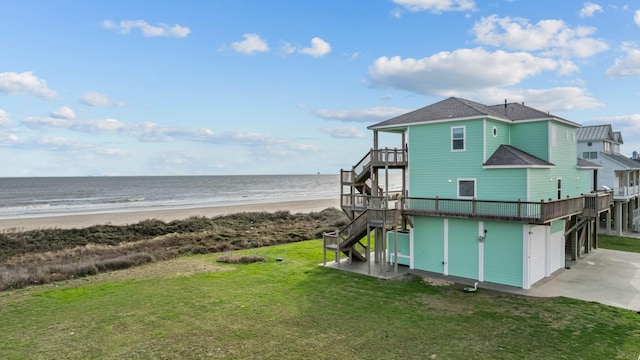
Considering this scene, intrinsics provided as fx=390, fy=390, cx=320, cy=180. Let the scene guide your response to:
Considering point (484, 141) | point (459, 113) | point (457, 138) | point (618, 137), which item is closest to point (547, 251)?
point (484, 141)

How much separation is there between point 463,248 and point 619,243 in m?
14.4

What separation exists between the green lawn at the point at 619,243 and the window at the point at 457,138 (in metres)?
13.4

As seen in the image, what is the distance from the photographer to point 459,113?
650 inches

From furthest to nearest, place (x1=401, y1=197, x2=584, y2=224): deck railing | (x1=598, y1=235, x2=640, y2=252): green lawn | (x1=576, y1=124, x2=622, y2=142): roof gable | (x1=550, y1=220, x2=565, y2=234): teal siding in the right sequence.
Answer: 1. (x1=576, y1=124, x2=622, y2=142): roof gable
2. (x1=598, y1=235, x2=640, y2=252): green lawn
3. (x1=550, y1=220, x2=565, y2=234): teal siding
4. (x1=401, y1=197, x2=584, y2=224): deck railing

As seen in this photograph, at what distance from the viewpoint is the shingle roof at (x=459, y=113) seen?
647 inches

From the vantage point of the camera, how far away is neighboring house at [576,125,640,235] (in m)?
26.8

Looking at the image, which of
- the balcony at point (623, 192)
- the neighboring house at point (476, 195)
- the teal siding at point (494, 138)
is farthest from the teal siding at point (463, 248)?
the balcony at point (623, 192)

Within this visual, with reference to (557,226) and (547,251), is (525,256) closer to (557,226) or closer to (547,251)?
(547,251)

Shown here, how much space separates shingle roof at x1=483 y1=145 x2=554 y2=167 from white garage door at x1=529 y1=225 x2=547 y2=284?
2.48 meters

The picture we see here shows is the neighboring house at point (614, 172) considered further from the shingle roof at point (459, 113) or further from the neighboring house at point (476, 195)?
the shingle roof at point (459, 113)

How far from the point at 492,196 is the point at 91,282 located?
669 inches

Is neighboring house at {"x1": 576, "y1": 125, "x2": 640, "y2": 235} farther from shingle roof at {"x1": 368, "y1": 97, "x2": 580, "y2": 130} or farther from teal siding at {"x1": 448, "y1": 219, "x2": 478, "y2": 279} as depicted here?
teal siding at {"x1": 448, "y1": 219, "x2": 478, "y2": 279}

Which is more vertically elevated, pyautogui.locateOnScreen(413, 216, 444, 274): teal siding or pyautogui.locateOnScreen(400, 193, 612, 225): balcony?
pyautogui.locateOnScreen(400, 193, 612, 225): balcony

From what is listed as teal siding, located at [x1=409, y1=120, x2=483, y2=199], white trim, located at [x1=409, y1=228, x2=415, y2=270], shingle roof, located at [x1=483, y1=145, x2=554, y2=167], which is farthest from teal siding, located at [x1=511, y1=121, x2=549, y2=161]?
white trim, located at [x1=409, y1=228, x2=415, y2=270]
